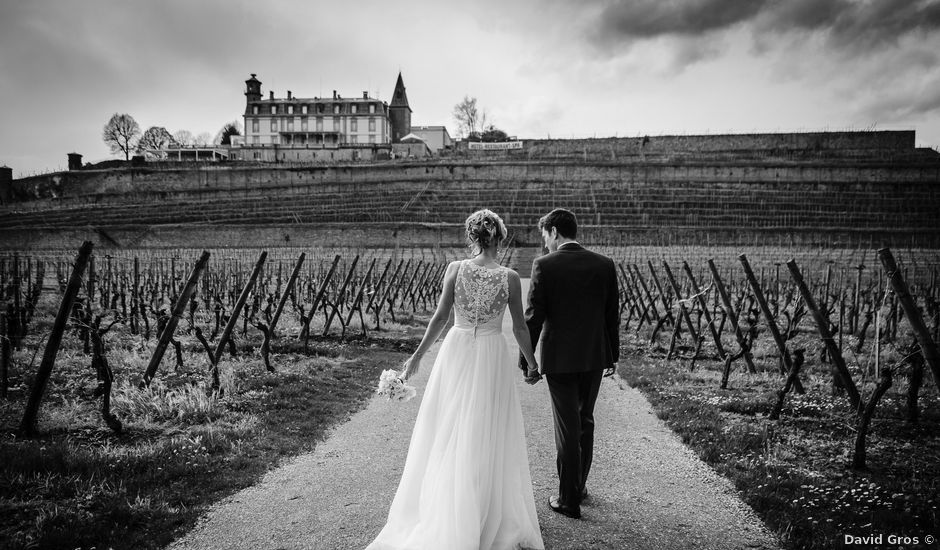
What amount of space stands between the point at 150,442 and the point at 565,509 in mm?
3558

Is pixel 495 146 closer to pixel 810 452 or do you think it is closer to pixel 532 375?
pixel 810 452

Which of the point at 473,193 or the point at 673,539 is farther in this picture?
the point at 473,193

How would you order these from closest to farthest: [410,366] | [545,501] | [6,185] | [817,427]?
[410,366] < [545,501] < [817,427] < [6,185]

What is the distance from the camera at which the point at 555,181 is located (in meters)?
48.2

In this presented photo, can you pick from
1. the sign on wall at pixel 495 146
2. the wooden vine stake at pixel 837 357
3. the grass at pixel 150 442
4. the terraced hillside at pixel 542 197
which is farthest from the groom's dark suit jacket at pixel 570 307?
the sign on wall at pixel 495 146

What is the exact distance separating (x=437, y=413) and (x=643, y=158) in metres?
52.9

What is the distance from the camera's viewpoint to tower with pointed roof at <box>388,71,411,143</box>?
8262cm

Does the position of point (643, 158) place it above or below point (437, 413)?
above

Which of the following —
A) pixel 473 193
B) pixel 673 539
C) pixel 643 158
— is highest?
pixel 643 158

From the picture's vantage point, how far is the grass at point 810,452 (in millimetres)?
3477

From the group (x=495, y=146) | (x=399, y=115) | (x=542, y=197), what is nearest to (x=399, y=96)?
(x=399, y=115)

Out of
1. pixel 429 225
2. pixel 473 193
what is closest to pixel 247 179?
pixel 473 193

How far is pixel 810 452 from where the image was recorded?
187 inches

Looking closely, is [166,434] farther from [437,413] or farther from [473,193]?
[473,193]
